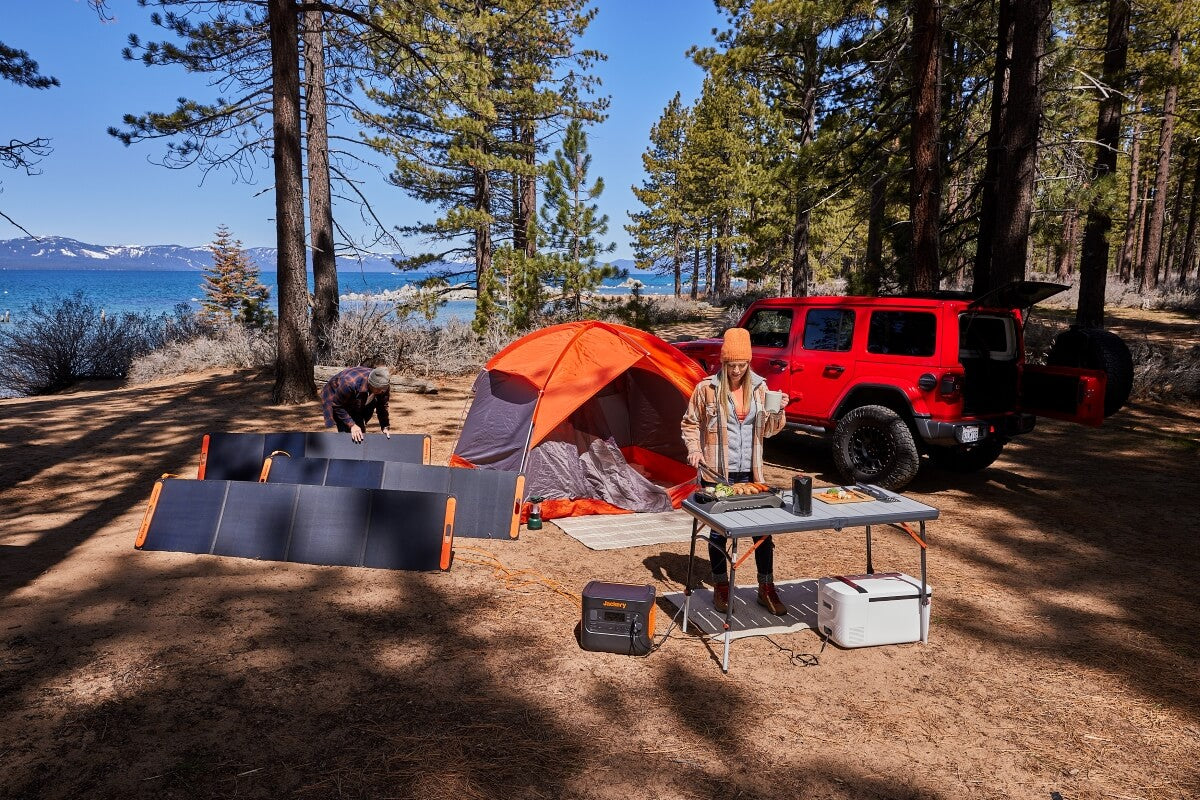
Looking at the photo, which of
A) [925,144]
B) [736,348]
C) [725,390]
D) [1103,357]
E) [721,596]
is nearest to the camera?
[736,348]

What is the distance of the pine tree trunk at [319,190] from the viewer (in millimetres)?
15297

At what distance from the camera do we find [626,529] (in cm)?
701

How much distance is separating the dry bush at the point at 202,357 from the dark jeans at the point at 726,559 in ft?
45.5

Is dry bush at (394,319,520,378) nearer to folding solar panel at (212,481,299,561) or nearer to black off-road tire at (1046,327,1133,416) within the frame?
folding solar panel at (212,481,299,561)

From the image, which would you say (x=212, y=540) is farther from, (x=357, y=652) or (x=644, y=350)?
(x=644, y=350)

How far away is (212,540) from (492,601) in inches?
100

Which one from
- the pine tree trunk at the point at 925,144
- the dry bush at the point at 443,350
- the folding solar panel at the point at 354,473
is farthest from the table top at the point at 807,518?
the dry bush at the point at 443,350

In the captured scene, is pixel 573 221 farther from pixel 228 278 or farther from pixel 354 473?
pixel 228 278

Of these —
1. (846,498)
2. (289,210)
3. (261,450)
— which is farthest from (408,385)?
(846,498)

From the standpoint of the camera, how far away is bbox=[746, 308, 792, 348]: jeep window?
8933mm

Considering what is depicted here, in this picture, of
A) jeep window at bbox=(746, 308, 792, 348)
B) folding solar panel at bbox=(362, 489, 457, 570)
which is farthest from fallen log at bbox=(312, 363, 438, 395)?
folding solar panel at bbox=(362, 489, 457, 570)

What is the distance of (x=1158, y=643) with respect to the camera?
4.70 m

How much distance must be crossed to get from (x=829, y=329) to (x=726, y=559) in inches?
174

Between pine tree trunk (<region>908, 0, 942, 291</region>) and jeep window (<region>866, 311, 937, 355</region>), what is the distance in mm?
3552
